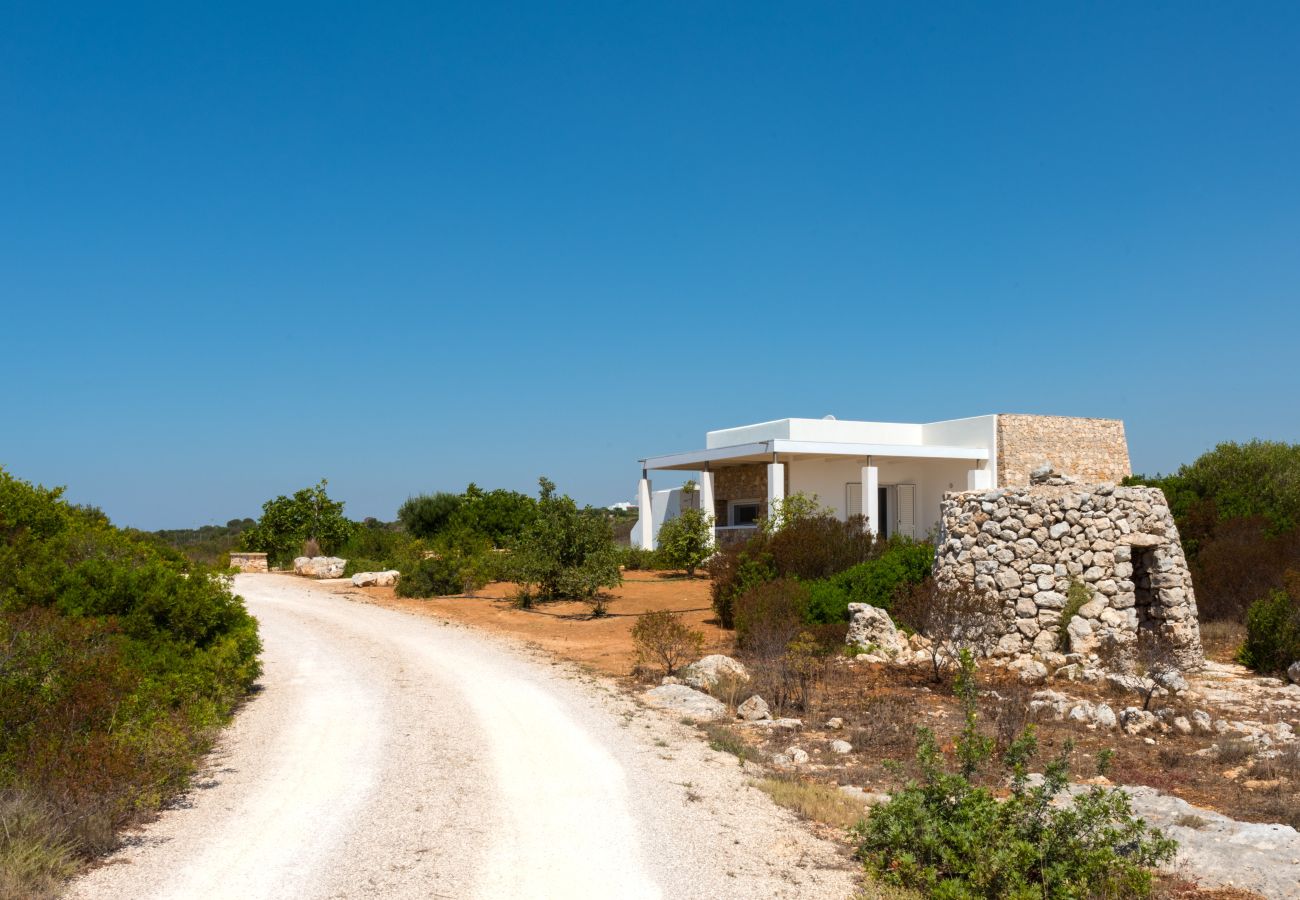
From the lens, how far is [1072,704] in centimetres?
1031

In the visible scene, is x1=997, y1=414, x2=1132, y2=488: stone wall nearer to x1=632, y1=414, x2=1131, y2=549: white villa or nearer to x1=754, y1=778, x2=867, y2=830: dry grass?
x1=632, y1=414, x2=1131, y2=549: white villa

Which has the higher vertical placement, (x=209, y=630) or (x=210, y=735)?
(x=209, y=630)

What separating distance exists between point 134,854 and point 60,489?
10562 millimetres

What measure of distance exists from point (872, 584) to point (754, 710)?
615cm

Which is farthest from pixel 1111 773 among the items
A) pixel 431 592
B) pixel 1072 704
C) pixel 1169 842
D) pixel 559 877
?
pixel 431 592

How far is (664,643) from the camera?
12.7 meters

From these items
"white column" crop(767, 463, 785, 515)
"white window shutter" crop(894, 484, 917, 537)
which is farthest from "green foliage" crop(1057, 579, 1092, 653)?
"white window shutter" crop(894, 484, 917, 537)

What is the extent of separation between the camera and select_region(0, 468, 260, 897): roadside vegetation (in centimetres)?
547

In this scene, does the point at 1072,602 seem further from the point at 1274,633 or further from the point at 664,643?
the point at 664,643

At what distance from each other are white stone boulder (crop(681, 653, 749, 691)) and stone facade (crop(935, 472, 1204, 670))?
12.3 ft

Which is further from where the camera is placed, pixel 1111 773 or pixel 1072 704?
pixel 1072 704

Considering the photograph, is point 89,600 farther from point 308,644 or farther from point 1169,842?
point 1169,842

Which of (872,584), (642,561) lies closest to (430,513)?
(642,561)

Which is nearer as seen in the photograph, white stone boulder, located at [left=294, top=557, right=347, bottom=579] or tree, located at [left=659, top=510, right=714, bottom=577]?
tree, located at [left=659, top=510, right=714, bottom=577]
